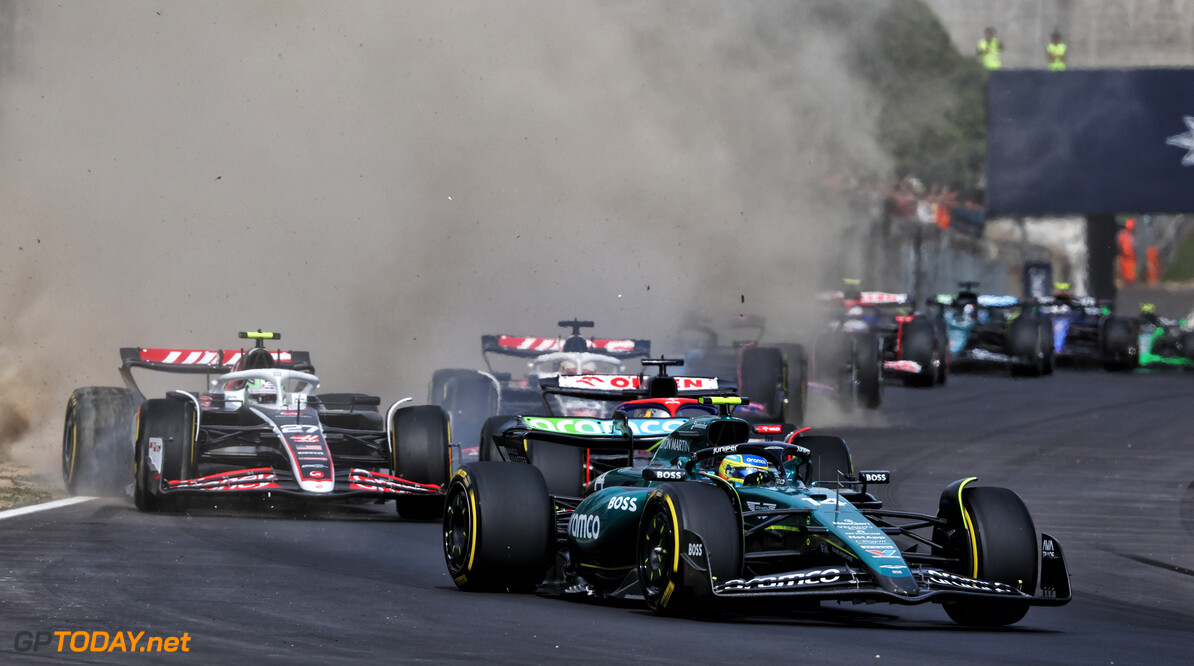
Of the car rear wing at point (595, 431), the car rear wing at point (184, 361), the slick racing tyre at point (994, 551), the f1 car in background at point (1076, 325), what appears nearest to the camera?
the slick racing tyre at point (994, 551)

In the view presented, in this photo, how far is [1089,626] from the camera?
9992mm

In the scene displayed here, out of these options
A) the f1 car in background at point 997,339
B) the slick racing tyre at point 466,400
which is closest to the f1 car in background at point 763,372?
the slick racing tyre at point 466,400

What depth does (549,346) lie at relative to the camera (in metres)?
22.2

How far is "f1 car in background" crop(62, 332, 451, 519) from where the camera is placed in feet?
47.6

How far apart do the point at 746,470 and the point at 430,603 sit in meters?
1.96

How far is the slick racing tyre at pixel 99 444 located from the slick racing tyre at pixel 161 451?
1377mm

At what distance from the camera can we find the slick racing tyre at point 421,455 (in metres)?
15.0

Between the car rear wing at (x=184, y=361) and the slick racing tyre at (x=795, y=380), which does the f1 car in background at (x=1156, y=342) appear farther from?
the car rear wing at (x=184, y=361)

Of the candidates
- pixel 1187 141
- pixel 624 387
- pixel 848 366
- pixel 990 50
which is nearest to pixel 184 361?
pixel 624 387

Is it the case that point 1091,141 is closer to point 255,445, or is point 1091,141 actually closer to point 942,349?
point 942,349

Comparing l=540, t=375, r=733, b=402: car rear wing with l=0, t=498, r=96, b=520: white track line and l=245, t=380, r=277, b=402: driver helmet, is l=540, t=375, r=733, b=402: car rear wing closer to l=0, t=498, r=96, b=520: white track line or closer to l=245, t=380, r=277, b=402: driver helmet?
l=245, t=380, r=277, b=402: driver helmet

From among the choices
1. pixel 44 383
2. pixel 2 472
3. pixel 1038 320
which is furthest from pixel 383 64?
pixel 1038 320

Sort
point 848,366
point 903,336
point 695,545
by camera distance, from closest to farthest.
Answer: point 695,545
point 848,366
point 903,336

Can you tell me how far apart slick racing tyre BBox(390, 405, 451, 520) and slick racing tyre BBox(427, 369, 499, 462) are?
4085 millimetres
